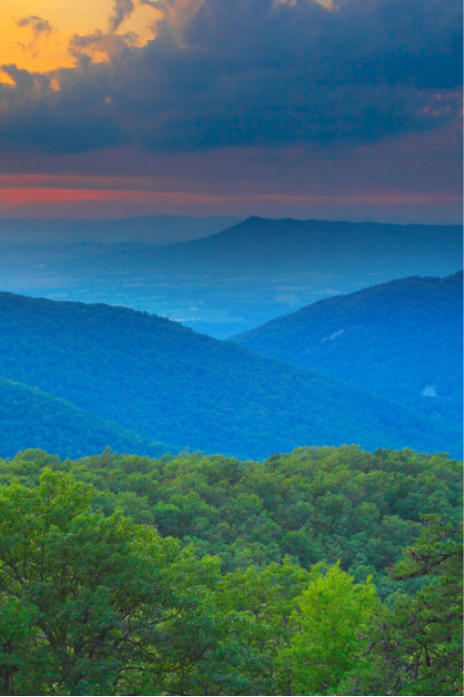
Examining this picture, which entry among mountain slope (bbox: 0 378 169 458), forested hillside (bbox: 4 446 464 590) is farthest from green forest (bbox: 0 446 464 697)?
mountain slope (bbox: 0 378 169 458)

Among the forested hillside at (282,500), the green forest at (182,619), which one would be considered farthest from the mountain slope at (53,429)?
the green forest at (182,619)

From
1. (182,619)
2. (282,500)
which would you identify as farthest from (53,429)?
(182,619)

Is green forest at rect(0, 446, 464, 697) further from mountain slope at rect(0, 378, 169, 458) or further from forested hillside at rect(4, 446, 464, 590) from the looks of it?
mountain slope at rect(0, 378, 169, 458)

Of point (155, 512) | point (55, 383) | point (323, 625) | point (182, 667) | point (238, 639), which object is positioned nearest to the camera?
point (182, 667)

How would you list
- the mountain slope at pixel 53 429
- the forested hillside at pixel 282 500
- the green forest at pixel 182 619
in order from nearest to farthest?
the green forest at pixel 182 619
the forested hillside at pixel 282 500
the mountain slope at pixel 53 429

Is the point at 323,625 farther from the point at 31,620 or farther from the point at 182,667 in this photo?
the point at 31,620

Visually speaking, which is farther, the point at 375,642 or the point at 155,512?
the point at 155,512

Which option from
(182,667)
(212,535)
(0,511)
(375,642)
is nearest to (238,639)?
(182,667)

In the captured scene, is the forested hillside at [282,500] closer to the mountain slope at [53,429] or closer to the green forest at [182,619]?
the green forest at [182,619]
